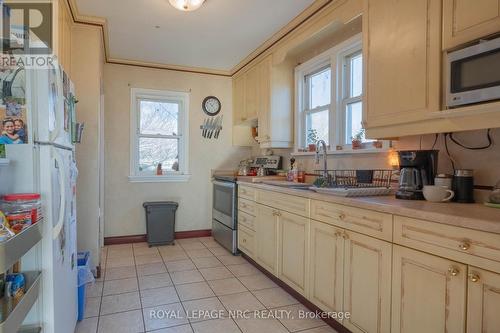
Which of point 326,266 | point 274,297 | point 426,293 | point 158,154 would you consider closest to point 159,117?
point 158,154

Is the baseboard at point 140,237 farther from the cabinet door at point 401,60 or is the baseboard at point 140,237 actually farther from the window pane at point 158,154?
the cabinet door at point 401,60

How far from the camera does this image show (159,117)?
4.52m

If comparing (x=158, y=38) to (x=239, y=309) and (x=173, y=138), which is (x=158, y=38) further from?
(x=239, y=309)

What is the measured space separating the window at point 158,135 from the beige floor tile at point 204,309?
89.9 inches

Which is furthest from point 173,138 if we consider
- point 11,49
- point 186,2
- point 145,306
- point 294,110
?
point 11,49

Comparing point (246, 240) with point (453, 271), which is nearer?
point (453, 271)

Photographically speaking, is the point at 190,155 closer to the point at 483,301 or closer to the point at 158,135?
the point at 158,135

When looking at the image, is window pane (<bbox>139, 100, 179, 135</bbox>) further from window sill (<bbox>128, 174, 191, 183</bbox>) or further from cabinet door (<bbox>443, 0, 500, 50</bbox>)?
cabinet door (<bbox>443, 0, 500, 50</bbox>)

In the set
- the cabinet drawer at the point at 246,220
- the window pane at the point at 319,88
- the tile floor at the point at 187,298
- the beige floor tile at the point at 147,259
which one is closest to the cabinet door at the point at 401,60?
the window pane at the point at 319,88

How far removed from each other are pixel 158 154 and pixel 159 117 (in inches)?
21.4

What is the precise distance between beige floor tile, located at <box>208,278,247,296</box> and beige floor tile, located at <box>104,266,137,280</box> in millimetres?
863

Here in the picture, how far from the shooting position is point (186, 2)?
101 inches

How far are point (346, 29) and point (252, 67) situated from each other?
1.55 m

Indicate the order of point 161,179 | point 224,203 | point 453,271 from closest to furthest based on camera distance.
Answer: point 453,271
point 224,203
point 161,179
